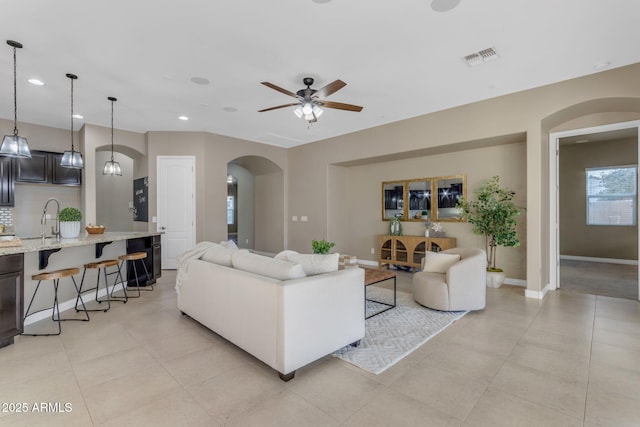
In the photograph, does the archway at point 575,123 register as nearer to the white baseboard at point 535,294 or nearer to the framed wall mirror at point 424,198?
the white baseboard at point 535,294

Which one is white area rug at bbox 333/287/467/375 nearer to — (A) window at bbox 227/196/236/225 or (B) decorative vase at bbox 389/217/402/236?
(B) decorative vase at bbox 389/217/402/236

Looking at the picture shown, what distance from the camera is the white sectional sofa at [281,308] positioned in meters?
2.31

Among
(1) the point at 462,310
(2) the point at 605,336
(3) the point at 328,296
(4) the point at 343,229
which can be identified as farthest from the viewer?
(4) the point at 343,229

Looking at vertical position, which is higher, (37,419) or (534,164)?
(534,164)

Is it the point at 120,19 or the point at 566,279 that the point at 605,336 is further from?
the point at 120,19

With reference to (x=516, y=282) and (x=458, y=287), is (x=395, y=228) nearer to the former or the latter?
(x=516, y=282)

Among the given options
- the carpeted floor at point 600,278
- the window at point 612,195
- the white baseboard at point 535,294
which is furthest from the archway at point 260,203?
the window at point 612,195

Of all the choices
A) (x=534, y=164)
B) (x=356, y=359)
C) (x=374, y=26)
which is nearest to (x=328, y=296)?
(x=356, y=359)

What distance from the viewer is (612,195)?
7320mm

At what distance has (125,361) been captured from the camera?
264 centimetres

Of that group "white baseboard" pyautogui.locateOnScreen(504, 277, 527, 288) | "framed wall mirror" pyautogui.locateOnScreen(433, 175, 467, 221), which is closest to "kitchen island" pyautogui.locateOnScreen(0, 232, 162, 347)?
"framed wall mirror" pyautogui.locateOnScreen(433, 175, 467, 221)

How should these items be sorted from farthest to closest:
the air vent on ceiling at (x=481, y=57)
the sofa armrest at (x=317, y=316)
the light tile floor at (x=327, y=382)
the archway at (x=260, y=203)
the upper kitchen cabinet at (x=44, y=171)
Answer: the archway at (x=260, y=203)
the upper kitchen cabinet at (x=44, y=171)
the air vent on ceiling at (x=481, y=57)
the sofa armrest at (x=317, y=316)
the light tile floor at (x=327, y=382)

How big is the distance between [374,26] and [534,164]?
3164mm

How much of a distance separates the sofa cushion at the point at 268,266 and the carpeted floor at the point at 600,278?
4.94 meters
